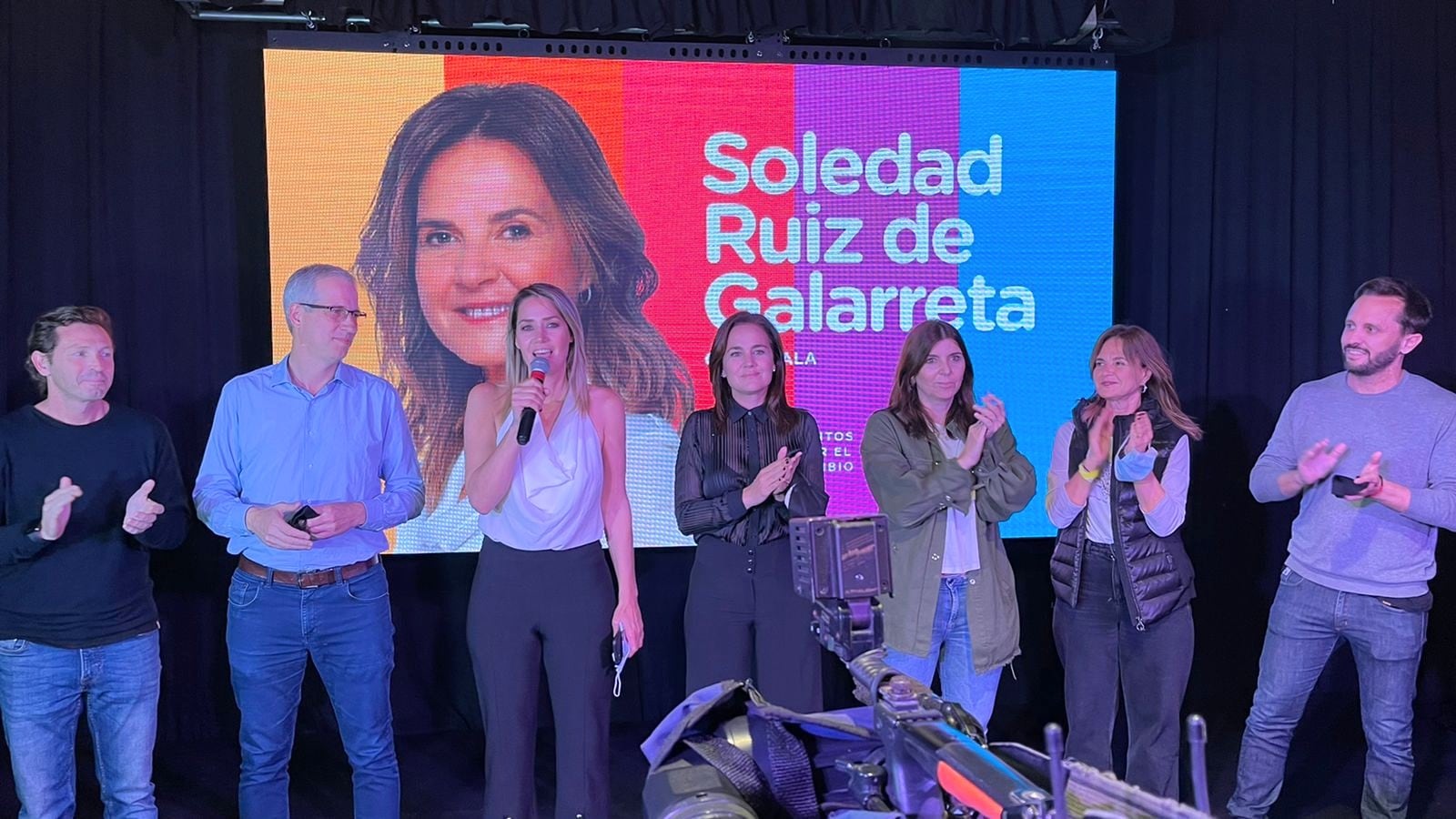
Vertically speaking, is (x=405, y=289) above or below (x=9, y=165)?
→ below

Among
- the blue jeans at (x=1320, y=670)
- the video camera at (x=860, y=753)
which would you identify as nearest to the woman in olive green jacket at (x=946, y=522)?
the blue jeans at (x=1320, y=670)

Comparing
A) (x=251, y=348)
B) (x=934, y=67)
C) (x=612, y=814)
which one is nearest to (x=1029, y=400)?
(x=934, y=67)

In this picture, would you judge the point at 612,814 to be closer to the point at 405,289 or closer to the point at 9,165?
the point at 405,289

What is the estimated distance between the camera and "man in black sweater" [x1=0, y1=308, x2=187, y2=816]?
278cm

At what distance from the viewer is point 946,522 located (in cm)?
322

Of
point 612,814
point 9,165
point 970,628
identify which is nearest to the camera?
point 970,628

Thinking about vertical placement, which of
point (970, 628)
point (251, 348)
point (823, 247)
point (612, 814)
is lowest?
point (612, 814)

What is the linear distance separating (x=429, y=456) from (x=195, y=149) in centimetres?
140

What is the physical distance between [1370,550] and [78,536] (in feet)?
11.3

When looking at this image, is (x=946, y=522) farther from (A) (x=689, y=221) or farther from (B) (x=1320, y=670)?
(A) (x=689, y=221)

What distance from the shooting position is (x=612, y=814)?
143 inches

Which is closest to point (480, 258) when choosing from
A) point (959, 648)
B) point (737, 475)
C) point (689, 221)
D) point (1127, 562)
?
point (689, 221)

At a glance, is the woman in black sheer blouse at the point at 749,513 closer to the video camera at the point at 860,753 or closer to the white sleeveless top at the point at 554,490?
the white sleeveless top at the point at 554,490

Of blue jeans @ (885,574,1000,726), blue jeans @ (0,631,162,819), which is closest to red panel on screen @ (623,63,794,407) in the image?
blue jeans @ (885,574,1000,726)
